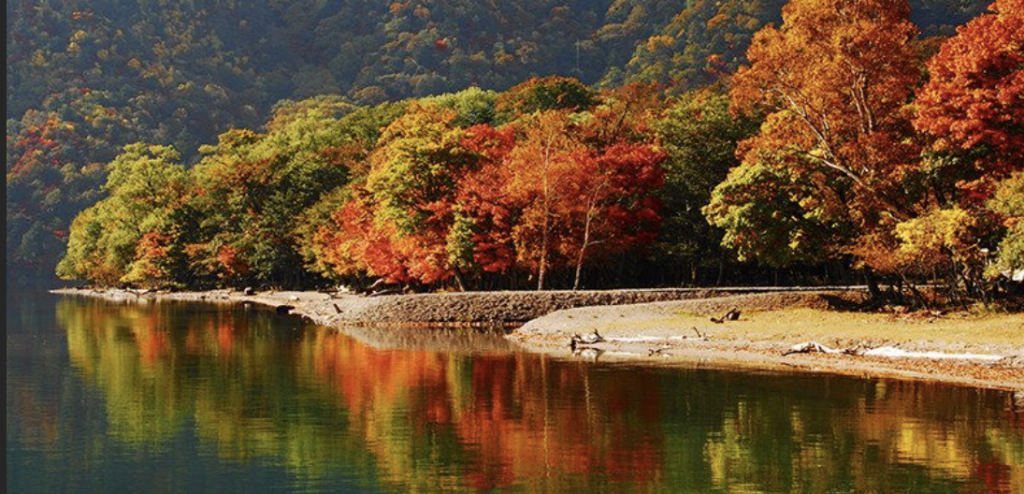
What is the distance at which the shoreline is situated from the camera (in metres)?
32.8

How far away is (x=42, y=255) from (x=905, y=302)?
5732 inches

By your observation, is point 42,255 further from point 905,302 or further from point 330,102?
point 905,302

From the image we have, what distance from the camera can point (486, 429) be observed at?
966 inches

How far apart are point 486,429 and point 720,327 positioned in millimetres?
19468

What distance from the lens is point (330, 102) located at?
184m

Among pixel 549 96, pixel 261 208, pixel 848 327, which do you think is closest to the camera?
pixel 848 327

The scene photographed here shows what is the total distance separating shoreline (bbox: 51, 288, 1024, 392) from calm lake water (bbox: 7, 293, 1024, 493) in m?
2.52

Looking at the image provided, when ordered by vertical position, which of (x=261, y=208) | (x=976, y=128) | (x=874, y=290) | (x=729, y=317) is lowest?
(x=729, y=317)

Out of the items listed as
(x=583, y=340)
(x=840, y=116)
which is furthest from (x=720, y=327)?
(x=840, y=116)

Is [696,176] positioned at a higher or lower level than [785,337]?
higher

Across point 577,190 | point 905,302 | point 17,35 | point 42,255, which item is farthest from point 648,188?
point 17,35

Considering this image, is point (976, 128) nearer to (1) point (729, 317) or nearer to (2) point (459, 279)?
(1) point (729, 317)

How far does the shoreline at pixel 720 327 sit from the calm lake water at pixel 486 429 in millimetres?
2524

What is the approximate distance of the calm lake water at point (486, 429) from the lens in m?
19.5
